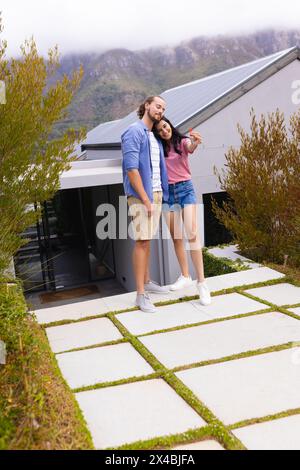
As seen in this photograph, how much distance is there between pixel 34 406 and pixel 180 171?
3000 mm

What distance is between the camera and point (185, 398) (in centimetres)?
287

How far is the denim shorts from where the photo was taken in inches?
192

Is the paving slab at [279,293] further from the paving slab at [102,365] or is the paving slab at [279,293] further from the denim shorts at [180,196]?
the paving slab at [102,365]

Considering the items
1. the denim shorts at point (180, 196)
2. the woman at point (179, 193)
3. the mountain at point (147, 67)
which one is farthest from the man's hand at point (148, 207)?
the mountain at point (147, 67)

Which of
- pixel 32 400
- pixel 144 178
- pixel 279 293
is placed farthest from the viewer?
pixel 279 293

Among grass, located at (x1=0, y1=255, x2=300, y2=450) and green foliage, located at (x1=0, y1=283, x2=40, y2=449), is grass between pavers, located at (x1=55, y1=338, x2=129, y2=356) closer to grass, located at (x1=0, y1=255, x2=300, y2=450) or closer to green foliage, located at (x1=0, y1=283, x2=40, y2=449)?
grass, located at (x1=0, y1=255, x2=300, y2=450)

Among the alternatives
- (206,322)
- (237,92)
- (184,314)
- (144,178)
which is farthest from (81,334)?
(237,92)

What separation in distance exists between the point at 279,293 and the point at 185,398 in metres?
2.17

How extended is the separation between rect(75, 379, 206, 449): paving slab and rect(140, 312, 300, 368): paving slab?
1.34 feet

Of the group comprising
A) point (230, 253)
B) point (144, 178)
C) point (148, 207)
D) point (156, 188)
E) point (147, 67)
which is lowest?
point (230, 253)

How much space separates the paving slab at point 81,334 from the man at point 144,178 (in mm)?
463

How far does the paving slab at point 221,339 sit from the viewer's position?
11.4 ft

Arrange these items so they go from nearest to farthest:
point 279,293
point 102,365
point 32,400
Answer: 1. point 32,400
2. point 102,365
3. point 279,293

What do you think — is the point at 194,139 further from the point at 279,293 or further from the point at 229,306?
the point at 279,293
